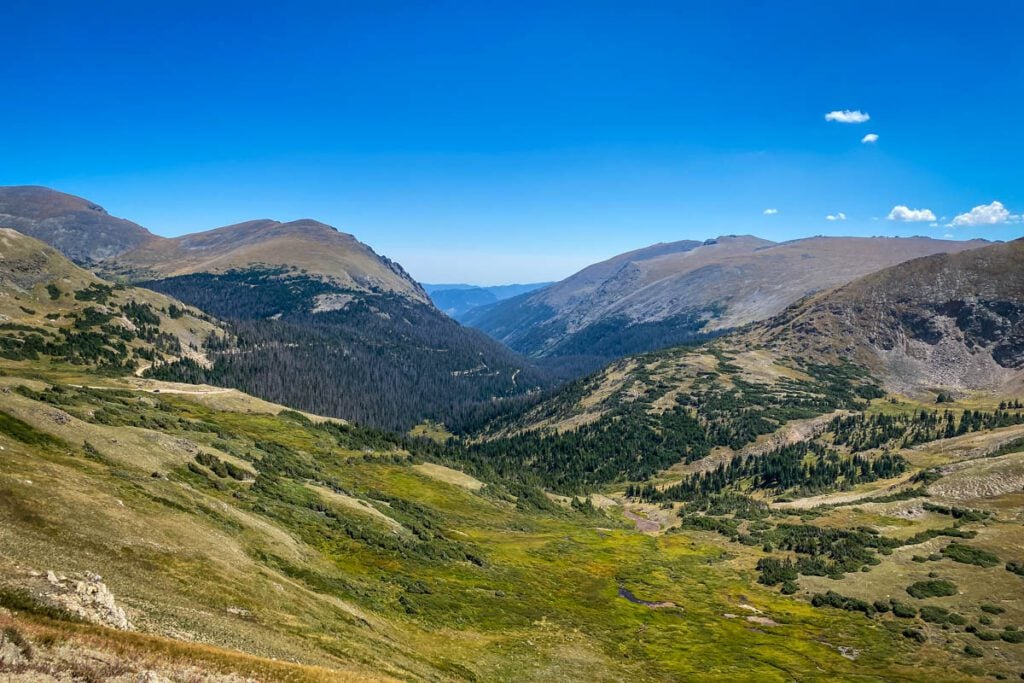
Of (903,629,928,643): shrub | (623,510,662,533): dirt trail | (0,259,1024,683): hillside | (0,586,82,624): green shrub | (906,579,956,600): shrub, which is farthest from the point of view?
(623,510,662,533): dirt trail

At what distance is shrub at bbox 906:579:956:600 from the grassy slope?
1286 centimetres

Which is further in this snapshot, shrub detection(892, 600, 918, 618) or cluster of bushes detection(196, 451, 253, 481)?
shrub detection(892, 600, 918, 618)

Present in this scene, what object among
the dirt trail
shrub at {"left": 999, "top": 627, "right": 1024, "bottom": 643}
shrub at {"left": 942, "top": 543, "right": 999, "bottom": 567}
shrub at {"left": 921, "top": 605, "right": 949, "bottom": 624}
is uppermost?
shrub at {"left": 942, "top": 543, "right": 999, "bottom": 567}

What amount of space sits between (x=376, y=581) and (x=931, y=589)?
97.3 metres

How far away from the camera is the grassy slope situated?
40094 mm

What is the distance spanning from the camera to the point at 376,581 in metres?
74.2

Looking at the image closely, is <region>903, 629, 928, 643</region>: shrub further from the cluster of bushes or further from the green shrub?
the cluster of bushes

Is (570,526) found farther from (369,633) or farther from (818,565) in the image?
(369,633)

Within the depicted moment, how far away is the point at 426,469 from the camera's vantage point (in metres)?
177

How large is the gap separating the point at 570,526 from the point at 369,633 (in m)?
113

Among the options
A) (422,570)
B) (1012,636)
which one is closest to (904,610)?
(1012,636)

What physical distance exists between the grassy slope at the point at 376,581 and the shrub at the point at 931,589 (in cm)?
1286

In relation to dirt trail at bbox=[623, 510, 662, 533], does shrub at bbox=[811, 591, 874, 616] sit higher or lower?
higher

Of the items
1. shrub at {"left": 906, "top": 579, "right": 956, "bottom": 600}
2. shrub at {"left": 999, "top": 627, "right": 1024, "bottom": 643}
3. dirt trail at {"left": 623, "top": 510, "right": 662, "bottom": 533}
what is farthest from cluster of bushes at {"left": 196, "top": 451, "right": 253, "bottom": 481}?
shrub at {"left": 906, "top": 579, "right": 956, "bottom": 600}
